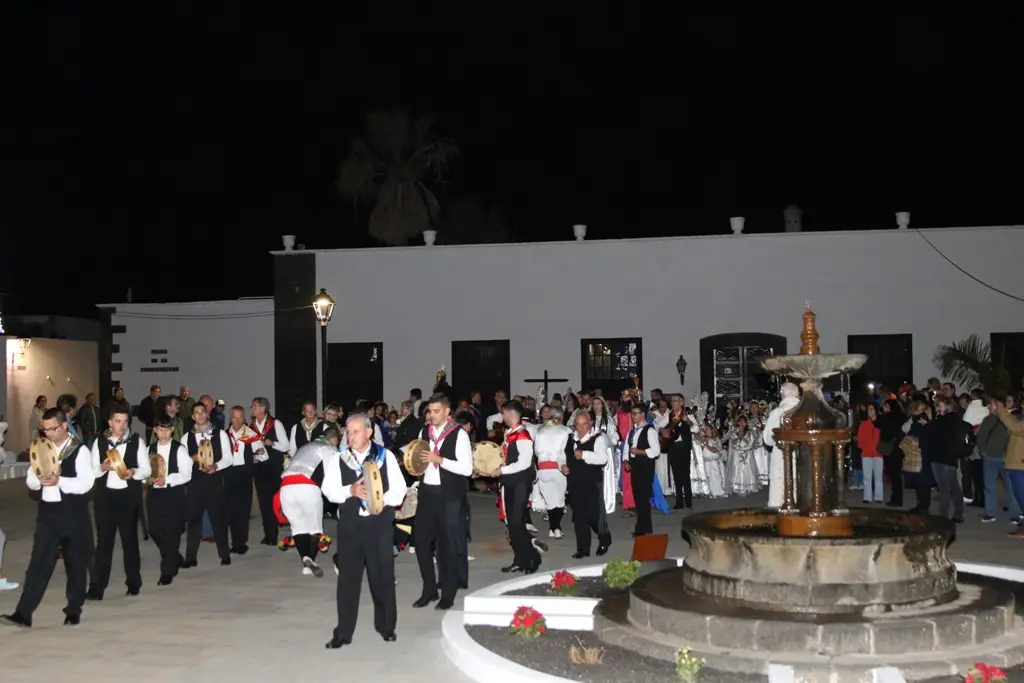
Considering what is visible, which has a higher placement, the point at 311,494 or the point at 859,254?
the point at 859,254

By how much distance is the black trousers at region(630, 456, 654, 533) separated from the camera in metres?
13.9

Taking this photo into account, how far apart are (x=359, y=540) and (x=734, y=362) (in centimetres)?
1861

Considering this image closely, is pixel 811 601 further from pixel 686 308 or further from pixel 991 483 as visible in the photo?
pixel 686 308

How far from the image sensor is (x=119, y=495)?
10.7 meters

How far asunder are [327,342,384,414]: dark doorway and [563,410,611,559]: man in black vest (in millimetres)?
15346

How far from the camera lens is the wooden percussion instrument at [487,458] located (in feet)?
39.5

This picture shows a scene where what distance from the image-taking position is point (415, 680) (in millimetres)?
7734

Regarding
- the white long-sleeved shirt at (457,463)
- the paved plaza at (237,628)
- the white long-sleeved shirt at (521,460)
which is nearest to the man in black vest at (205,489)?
the paved plaza at (237,628)

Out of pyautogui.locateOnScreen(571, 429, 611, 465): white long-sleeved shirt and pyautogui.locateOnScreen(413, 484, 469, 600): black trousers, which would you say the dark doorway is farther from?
pyautogui.locateOnScreen(413, 484, 469, 600): black trousers

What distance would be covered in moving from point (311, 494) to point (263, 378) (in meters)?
17.8

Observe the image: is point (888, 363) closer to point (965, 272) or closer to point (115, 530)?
point (965, 272)

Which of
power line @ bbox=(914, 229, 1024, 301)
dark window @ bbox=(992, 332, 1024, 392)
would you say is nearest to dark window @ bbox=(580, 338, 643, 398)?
power line @ bbox=(914, 229, 1024, 301)

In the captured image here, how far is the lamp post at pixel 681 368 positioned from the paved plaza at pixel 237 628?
12.4 m

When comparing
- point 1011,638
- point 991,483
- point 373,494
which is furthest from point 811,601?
point 991,483
